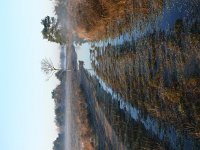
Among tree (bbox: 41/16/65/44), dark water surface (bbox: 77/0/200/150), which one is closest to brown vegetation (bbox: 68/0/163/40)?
dark water surface (bbox: 77/0/200/150)

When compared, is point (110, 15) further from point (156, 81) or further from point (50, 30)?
point (50, 30)

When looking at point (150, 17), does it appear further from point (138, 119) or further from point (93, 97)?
point (93, 97)

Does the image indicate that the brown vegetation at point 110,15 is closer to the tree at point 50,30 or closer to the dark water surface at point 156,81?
the dark water surface at point 156,81

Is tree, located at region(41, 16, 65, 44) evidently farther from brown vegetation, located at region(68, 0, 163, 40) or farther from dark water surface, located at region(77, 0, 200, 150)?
dark water surface, located at region(77, 0, 200, 150)

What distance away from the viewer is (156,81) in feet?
32.6

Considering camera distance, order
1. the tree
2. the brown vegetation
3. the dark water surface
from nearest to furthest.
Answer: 1. the dark water surface
2. the brown vegetation
3. the tree

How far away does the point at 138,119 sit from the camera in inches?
479

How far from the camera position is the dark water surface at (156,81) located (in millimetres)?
8148

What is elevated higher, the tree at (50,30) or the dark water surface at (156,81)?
the tree at (50,30)

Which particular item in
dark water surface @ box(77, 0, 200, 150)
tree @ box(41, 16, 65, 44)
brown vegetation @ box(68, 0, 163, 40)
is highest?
tree @ box(41, 16, 65, 44)

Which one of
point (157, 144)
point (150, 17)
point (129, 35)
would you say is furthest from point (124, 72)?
point (157, 144)

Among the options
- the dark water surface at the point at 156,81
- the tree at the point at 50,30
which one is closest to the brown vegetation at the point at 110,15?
the dark water surface at the point at 156,81

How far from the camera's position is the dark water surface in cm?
815

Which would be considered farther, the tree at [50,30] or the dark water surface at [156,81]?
the tree at [50,30]
